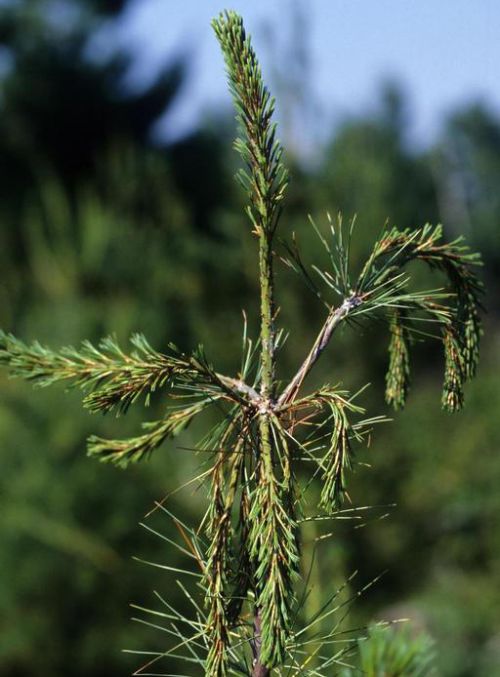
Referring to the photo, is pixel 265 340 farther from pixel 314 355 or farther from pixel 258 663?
pixel 258 663

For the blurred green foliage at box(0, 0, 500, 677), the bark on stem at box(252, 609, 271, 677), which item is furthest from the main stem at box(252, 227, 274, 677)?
the blurred green foliage at box(0, 0, 500, 677)

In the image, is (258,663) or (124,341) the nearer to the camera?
(258,663)

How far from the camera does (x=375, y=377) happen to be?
6062 mm

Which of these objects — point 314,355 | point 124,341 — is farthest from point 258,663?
point 124,341

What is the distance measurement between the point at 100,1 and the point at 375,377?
5110 mm

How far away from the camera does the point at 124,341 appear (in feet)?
16.7

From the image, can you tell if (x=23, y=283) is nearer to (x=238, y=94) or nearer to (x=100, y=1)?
(x=100, y=1)

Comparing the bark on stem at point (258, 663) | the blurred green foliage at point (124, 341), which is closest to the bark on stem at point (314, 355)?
the bark on stem at point (258, 663)

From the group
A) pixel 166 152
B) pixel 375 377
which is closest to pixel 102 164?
pixel 166 152

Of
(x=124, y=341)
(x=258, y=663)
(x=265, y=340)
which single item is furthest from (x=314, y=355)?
(x=124, y=341)

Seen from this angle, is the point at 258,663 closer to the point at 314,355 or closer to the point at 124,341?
the point at 314,355

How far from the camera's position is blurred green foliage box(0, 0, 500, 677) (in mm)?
4711

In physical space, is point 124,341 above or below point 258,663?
above

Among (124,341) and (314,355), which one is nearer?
(314,355)
